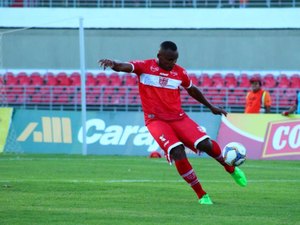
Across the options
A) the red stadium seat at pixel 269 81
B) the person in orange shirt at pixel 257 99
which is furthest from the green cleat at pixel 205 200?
the red stadium seat at pixel 269 81

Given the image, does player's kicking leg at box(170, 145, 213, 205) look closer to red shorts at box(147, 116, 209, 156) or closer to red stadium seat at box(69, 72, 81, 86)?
red shorts at box(147, 116, 209, 156)

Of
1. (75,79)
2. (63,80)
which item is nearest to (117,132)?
(75,79)

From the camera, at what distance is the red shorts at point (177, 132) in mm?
13288

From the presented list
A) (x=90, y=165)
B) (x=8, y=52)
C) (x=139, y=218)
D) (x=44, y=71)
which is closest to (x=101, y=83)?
(x=44, y=71)

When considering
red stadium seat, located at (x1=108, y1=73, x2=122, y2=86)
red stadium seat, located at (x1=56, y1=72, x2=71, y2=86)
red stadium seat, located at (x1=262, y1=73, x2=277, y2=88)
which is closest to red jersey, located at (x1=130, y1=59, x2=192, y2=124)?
red stadium seat, located at (x1=262, y1=73, x2=277, y2=88)

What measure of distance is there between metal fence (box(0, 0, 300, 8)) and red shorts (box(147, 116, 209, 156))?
2463 centimetres

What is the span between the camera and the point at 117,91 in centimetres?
3488

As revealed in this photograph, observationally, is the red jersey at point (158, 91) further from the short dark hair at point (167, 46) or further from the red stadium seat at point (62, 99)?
the red stadium seat at point (62, 99)

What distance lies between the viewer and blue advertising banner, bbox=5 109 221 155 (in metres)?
26.7

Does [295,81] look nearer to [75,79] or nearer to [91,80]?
[91,80]

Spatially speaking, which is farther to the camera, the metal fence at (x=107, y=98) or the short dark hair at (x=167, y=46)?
the metal fence at (x=107, y=98)

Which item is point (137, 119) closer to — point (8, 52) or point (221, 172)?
point (221, 172)

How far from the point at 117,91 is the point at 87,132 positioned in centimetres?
788

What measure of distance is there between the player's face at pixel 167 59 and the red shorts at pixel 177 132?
2.55ft
